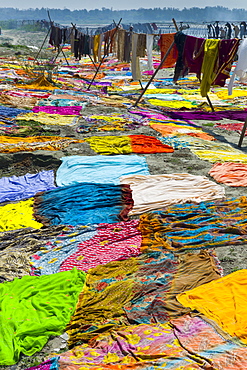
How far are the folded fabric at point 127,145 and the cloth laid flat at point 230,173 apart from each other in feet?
5.08

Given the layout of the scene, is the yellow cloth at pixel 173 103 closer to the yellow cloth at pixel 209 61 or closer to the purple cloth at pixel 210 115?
the purple cloth at pixel 210 115

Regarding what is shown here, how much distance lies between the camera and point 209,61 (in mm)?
11016

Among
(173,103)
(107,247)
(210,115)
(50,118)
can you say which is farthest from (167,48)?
(107,247)

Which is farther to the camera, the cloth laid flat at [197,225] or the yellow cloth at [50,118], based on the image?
the yellow cloth at [50,118]

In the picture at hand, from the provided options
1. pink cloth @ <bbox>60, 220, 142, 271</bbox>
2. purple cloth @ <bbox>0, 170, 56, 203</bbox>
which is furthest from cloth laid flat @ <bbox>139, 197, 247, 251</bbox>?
purple cloth @ <bbox>0, 170, 56, 203</bbox>

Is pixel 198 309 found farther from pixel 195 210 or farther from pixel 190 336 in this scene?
pixel 195 210

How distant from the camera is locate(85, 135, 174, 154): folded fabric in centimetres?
879

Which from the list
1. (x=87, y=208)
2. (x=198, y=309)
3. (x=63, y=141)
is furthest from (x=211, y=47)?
(x=198, y=309)

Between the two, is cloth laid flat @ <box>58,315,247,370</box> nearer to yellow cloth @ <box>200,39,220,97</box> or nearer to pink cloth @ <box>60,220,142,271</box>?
pink cloth @ <box>60,220,142,271</box>

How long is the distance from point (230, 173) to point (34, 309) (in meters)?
4.84

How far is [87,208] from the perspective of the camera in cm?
610

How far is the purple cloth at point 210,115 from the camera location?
12633mm

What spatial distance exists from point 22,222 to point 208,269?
115 inches

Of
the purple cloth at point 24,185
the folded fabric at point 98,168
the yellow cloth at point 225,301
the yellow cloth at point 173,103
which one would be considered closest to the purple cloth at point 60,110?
the yellow cloth at point 173,103
